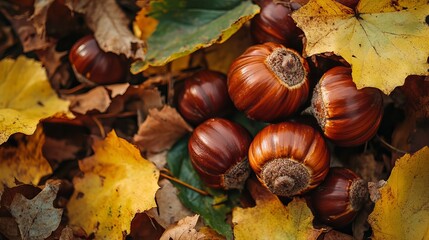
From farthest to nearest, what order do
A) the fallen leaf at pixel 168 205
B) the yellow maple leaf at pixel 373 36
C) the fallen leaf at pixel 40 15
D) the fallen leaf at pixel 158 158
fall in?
1. the fallen leaf at pixel 40 15
2. the fallen leaf at pixel 158 158
3. the fallen leaf at pixel 168 205
4. the yellow maple leaf at pixel 373 36

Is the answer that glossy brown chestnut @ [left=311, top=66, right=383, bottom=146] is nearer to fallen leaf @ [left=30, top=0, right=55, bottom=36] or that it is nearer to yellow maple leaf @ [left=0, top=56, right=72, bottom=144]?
yellow maple leaf @ [left=0, top=56, right=72, bottom=144]

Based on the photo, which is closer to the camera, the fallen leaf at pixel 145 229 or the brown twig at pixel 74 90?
the fallen leaf at pixel 145 229

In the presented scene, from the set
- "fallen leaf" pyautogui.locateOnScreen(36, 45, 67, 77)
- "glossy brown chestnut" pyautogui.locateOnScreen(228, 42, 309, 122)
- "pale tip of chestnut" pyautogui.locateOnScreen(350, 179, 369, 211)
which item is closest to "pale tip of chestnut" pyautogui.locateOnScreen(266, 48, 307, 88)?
"glossy brown chestnut" pyautogui.locateOnScreen(228, 42, 309, 122)

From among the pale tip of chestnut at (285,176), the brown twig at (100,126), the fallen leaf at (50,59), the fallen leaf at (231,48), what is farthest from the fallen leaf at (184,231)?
the fallen leaf at (50,59)

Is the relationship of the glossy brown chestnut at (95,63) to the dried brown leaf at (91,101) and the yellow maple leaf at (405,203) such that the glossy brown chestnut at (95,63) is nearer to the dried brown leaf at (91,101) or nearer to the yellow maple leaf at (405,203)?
the dried brown leaf at (91,101)

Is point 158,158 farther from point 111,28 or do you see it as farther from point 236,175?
point 111,28

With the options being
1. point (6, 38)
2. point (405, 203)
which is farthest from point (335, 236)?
point (6, 38)

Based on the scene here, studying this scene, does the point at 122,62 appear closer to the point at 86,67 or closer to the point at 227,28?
the point at 86,67
